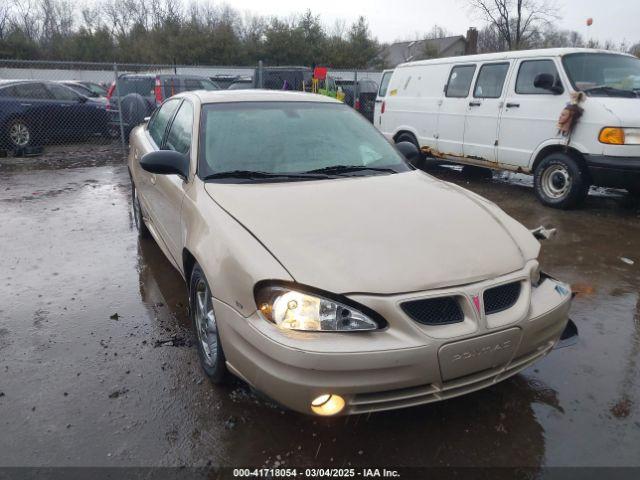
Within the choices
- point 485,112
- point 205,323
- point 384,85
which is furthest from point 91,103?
point 205,323

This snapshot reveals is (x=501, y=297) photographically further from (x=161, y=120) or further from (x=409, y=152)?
(x=161, y=120)

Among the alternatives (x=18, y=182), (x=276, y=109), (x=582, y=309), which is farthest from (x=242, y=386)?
(x=18, y=182)

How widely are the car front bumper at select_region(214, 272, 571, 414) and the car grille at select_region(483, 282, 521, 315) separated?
8 cm

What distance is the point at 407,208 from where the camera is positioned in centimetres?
276

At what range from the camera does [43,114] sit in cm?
1138

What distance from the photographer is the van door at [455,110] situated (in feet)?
25.5

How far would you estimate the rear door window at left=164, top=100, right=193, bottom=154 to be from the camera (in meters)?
3.46

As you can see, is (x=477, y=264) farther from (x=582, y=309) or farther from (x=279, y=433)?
(x=582, y=309)

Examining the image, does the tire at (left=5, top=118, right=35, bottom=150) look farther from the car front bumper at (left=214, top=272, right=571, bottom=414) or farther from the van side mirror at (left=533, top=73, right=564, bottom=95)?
the car front bumper at (left=214, top=272, right=571, bottom=414)

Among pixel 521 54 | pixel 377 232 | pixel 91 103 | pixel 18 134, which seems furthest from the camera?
pixel 91 103

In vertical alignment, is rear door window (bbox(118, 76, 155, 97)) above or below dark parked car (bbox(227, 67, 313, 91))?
below

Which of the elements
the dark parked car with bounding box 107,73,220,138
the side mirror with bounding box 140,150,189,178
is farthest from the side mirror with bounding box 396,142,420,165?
the dark parked car with bounding box 107,73,220,138

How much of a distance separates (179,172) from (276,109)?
0.92 meters

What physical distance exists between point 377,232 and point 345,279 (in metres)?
0.42
